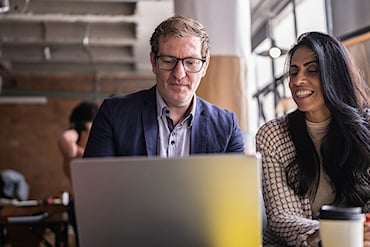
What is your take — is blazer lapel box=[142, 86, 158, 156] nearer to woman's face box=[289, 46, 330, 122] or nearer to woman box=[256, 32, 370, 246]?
woman box=[256, 32, 370, 246]

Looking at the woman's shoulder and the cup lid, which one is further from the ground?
the woman's shoulder

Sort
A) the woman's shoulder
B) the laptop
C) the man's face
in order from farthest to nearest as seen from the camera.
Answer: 1. the woman's shoulder
2. the man's face
3. the laptop

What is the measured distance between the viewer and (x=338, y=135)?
6.25 feet

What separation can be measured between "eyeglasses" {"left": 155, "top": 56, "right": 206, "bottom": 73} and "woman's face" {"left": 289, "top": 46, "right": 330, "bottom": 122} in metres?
0.41

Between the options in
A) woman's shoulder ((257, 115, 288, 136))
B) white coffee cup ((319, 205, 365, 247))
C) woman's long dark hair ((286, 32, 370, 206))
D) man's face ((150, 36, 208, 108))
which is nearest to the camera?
white coffee cup ((319, 205, 365, 247))

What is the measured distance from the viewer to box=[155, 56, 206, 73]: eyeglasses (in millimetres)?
1725

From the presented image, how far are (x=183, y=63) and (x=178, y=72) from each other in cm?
4

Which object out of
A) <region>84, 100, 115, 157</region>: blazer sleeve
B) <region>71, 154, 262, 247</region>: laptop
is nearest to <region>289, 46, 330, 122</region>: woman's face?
<region>84, 100, 115, 157</region>: blazer sleeve

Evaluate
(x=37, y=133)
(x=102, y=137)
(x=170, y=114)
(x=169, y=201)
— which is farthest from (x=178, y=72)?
(x=37, y=133)

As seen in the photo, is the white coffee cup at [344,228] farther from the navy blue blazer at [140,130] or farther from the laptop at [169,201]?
the navy blue blazer at [140,130]

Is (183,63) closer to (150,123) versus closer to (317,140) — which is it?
(150,123)

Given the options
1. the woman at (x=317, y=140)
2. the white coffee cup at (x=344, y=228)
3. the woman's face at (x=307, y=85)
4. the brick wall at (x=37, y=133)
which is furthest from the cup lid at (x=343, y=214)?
the brick wall at (x=37, y=133)

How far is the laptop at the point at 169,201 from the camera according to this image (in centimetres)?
106

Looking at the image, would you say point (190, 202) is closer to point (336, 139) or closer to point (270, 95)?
point (336, 139)
